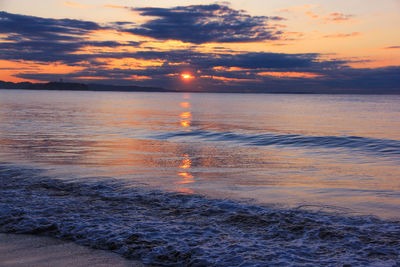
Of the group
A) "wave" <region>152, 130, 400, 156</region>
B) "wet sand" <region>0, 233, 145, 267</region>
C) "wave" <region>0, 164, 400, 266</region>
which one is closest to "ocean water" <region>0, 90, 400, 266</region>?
"wave" <region>0, 164, 400, 266</region>

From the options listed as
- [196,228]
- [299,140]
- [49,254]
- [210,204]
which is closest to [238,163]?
[210,204]

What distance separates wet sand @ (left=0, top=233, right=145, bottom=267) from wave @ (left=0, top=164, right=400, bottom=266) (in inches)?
8.1

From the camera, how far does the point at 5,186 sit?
8.46 meters

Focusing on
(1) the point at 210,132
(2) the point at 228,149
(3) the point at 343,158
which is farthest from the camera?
(1) the point at 210,132

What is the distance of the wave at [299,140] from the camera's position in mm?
16859

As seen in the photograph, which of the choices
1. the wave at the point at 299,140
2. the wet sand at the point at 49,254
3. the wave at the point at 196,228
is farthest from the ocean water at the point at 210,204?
the wave at the point at 299,140

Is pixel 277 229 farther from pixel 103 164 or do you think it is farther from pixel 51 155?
pixel 51 155

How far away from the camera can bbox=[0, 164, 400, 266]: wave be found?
4.79 meters

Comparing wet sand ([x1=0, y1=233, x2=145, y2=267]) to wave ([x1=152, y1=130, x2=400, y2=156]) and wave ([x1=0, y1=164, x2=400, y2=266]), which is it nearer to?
wave ([x1=0, y1=164, x2=400, y2=266])

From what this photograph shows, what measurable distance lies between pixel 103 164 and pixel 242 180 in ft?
15.6

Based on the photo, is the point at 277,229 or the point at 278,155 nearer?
the point at 277,229

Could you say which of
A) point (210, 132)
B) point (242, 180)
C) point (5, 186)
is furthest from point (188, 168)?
point (210, 132)

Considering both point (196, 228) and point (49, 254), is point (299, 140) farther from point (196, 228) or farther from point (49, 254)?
point (49, 254)

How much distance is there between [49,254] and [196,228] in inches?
87.6
